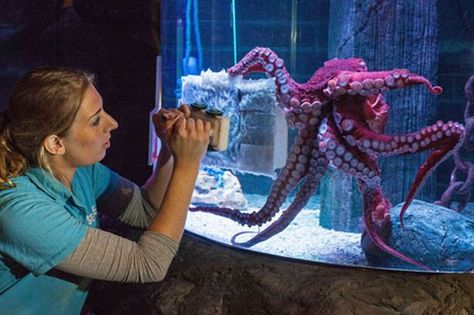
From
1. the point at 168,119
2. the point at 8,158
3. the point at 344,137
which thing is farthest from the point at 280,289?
the point at 8,158

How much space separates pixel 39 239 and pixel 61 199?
0.72ft

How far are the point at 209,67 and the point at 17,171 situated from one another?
1436 mm

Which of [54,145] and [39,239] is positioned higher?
[54,145]

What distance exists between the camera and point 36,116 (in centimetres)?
144

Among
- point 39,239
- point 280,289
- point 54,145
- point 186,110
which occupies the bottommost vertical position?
point 280,289

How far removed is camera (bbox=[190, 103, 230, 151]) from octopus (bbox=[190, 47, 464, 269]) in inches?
24.1

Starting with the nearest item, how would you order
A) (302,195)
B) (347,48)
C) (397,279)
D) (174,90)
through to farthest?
(397,279) → (302,195) → (347,48) → (174,90)

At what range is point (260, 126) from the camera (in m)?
2.48

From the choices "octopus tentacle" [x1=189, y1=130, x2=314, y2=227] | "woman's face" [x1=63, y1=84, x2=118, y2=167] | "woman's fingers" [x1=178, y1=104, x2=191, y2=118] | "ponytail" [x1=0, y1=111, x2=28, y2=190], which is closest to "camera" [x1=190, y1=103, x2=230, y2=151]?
"woman's fingers" [x1=178, y1=104, x2=191, y2=118]

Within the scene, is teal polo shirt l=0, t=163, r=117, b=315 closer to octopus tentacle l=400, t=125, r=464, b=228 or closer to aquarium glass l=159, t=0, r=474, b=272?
aquarium glass l=159, t=0, r=474, b=272

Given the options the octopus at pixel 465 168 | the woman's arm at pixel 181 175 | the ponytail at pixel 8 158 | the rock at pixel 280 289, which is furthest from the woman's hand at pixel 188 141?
the octopus at pixel 465 168

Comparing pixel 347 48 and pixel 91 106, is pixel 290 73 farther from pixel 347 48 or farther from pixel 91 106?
pixel 91 106

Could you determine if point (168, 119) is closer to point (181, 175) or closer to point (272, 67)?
point (181, 175)

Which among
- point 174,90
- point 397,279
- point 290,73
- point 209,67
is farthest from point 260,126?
point 397,279
